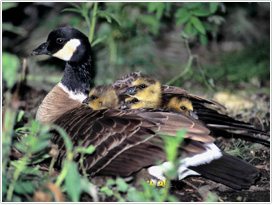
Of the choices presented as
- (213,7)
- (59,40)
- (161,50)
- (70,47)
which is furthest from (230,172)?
(161,50)

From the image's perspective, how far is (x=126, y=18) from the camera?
22.8 ft

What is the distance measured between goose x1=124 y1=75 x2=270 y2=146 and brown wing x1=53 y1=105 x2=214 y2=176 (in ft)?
1.95

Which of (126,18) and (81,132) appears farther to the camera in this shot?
(126,18)

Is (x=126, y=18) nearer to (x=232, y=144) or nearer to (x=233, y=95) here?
(x=233, y=95)

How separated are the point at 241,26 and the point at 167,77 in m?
2.72

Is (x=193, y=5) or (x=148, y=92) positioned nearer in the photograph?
(x=148, y=92)

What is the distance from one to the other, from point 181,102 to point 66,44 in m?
1.46

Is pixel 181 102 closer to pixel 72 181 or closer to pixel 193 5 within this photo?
pixel 72 181

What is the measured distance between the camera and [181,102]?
162 inches

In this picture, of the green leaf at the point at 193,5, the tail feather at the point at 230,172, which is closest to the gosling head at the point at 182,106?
the tail feather at the point at 230,172

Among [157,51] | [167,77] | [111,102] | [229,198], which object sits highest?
[157,51]

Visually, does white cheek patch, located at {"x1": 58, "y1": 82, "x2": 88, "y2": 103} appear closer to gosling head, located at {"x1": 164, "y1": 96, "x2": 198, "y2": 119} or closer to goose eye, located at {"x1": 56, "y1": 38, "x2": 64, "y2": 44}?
goose eye, located at {"x1": 56, "y1": 38, "x2": 64, "y2": 44}

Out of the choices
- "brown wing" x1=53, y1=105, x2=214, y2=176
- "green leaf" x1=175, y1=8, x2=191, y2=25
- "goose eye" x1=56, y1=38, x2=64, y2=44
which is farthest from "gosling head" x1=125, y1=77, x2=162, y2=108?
"green leaf" x1=175, y1=8, x2=191, y2=25

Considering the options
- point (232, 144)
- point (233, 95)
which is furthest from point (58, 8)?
point (232, 144)
